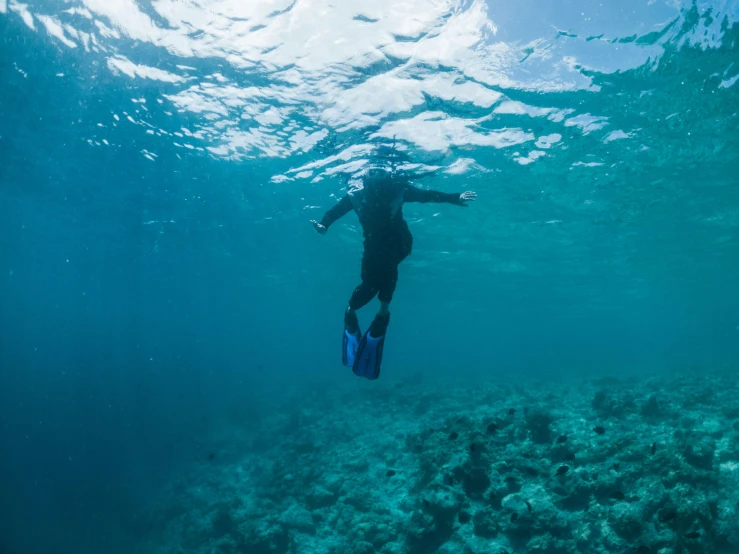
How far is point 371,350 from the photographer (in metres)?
6.97

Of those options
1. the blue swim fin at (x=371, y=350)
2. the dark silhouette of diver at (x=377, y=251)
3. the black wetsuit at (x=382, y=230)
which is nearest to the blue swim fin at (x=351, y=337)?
the dark silhouette of diver at (x=377, y=251)

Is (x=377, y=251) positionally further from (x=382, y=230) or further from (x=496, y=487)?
(x=496, y=487)

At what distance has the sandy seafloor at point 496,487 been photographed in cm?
806

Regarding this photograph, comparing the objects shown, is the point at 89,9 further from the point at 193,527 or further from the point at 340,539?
the point at 193,527

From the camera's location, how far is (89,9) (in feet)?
33.4

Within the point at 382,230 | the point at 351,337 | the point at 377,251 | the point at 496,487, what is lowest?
the point at 496,487

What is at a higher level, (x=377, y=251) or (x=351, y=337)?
(x=377, y=251)

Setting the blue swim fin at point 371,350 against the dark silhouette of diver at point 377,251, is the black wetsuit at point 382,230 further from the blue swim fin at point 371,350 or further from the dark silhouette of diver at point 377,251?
the blue swim fin at point 371,350

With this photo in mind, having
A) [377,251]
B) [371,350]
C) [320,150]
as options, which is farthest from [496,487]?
[320,150]

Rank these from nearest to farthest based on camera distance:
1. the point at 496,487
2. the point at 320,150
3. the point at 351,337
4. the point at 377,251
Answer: the point at 377,251 → the point at 351,337 → the point at 496,487 → the point at 320,150

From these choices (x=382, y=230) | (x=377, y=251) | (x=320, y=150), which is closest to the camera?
(x=377, y=251)

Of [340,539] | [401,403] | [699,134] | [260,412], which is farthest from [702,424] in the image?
[260,412]

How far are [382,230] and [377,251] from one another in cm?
51

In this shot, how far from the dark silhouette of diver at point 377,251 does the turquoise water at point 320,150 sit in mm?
4343
